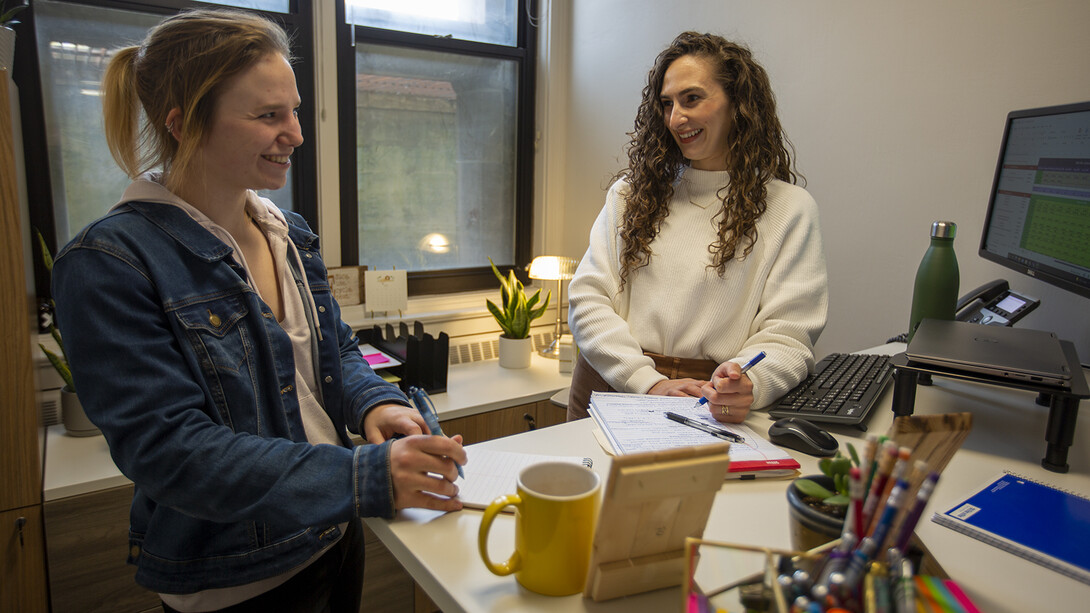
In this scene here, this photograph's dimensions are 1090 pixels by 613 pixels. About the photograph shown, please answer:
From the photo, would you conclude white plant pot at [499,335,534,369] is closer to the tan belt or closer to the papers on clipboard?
the tan belt

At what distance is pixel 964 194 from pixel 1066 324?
42 cm

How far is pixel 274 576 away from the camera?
926 mm

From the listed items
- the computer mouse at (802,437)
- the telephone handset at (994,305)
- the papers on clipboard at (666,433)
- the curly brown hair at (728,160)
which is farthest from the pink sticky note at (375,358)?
the telephone handset at (994,305)

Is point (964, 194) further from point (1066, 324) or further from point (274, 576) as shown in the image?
point (274, 576)

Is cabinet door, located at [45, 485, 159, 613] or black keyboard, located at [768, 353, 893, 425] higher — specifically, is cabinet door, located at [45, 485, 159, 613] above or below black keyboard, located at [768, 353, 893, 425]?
below

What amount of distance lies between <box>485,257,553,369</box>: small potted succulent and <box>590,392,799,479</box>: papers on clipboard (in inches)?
62.0

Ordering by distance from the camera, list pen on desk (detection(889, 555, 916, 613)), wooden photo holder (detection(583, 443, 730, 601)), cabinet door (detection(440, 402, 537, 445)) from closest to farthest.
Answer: pen on desk (detection(889, 555, 916, 613))
wooden photo holder (detection(583, 443, 730, 601))
cabinet door (detection(440, 402, 537, 445))

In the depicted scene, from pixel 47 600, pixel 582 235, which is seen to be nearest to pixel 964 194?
pixel 582 235

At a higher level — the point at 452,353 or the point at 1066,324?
the point at 1066,324

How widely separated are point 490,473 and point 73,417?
1.62 m

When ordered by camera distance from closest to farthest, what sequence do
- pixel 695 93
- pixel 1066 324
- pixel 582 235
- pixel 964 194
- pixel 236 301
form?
pixel 236 301
pixel 695 93
pixel 1066 324
pixel 964 194
pixel 582 235

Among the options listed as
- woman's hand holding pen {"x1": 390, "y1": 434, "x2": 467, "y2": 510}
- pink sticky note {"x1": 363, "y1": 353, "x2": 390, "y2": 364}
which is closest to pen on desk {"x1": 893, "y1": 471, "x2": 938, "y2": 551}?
woman's hand holding pen {"x1": 390, "y1": 434, "x2": 467, "y2": 510}

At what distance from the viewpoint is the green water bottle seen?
1484 mm

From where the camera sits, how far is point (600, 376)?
1.53 metres
